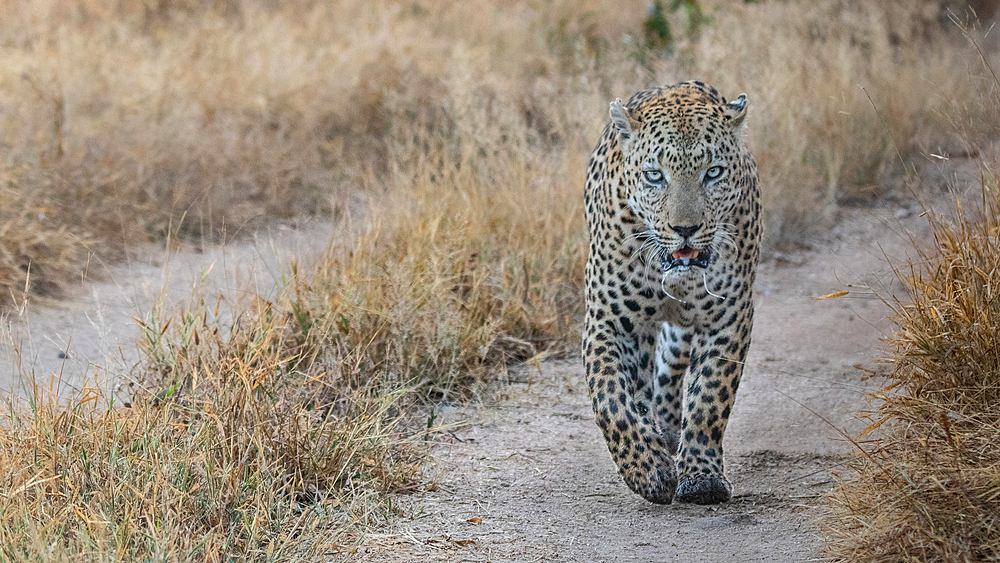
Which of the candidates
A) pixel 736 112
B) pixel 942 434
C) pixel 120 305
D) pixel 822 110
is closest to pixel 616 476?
pixel 942 434

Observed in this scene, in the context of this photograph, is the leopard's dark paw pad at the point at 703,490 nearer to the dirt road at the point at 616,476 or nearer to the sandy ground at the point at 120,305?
the dirt road at the point at 616,476

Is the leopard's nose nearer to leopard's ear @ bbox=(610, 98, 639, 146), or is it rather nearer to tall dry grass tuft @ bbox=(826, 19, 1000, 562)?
leopard's ear @ bbox=(610, 98, 639, 146)

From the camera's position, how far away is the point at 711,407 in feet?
12.8

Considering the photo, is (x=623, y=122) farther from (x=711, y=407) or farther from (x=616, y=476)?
(x=616, y=476)

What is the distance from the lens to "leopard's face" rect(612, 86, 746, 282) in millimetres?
3645

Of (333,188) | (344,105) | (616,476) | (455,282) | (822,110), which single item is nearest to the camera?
(616,476)

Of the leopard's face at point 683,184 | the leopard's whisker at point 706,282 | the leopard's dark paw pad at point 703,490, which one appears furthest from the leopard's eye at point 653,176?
the leopard's dark paw pad at point 703,490

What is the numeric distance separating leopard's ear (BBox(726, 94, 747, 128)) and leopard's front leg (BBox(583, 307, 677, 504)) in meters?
0.90

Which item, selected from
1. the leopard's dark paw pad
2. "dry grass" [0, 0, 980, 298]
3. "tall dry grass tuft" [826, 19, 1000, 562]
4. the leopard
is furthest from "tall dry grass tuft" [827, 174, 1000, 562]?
"dry grass" [0, 0, 980, 298]

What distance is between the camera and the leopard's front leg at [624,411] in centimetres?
373

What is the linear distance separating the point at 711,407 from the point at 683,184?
2.94 feet

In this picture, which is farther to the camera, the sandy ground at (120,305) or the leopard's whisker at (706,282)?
the sandy ground at (120,305)

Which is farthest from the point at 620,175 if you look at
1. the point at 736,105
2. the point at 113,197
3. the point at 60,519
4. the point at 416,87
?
the point at 416,87

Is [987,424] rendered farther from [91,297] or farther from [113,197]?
[113,197]
